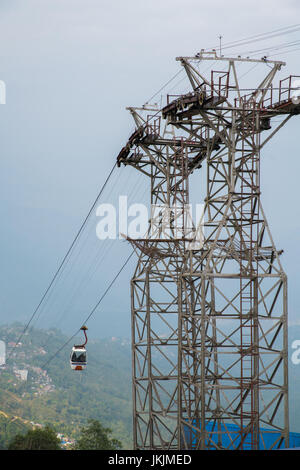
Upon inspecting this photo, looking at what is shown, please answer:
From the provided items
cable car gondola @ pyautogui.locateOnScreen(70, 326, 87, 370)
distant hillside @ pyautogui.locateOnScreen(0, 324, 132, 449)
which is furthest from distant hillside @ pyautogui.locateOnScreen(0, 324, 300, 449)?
cable car gondola @ pyautogui.locateOnScreen(70, 326, 87, 370)

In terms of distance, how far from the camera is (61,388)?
82.9 m

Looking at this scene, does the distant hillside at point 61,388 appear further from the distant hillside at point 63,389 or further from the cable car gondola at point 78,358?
the cable car gondola at point 78,358

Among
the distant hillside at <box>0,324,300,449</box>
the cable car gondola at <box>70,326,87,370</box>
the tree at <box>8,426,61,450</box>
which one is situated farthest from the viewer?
the distant hillside at <box>0,324,300,449</box>

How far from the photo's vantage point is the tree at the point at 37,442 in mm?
30453

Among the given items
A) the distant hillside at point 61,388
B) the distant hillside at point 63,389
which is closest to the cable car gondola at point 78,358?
the distant hillside at point 63,389

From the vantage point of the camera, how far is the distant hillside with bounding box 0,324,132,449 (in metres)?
71.4

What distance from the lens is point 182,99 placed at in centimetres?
2462

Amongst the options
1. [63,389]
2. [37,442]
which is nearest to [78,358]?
[37,442]

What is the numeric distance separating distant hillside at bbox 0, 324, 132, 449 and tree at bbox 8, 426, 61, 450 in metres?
28.4

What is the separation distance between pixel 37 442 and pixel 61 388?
53.3 meters

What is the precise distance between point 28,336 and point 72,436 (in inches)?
1331

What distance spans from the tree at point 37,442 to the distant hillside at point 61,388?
28394 millimetres

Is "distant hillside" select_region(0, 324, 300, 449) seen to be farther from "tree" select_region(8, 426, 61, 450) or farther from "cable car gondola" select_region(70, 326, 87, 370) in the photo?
"cable car gondola" select_region(70, 326, 87, 370)
